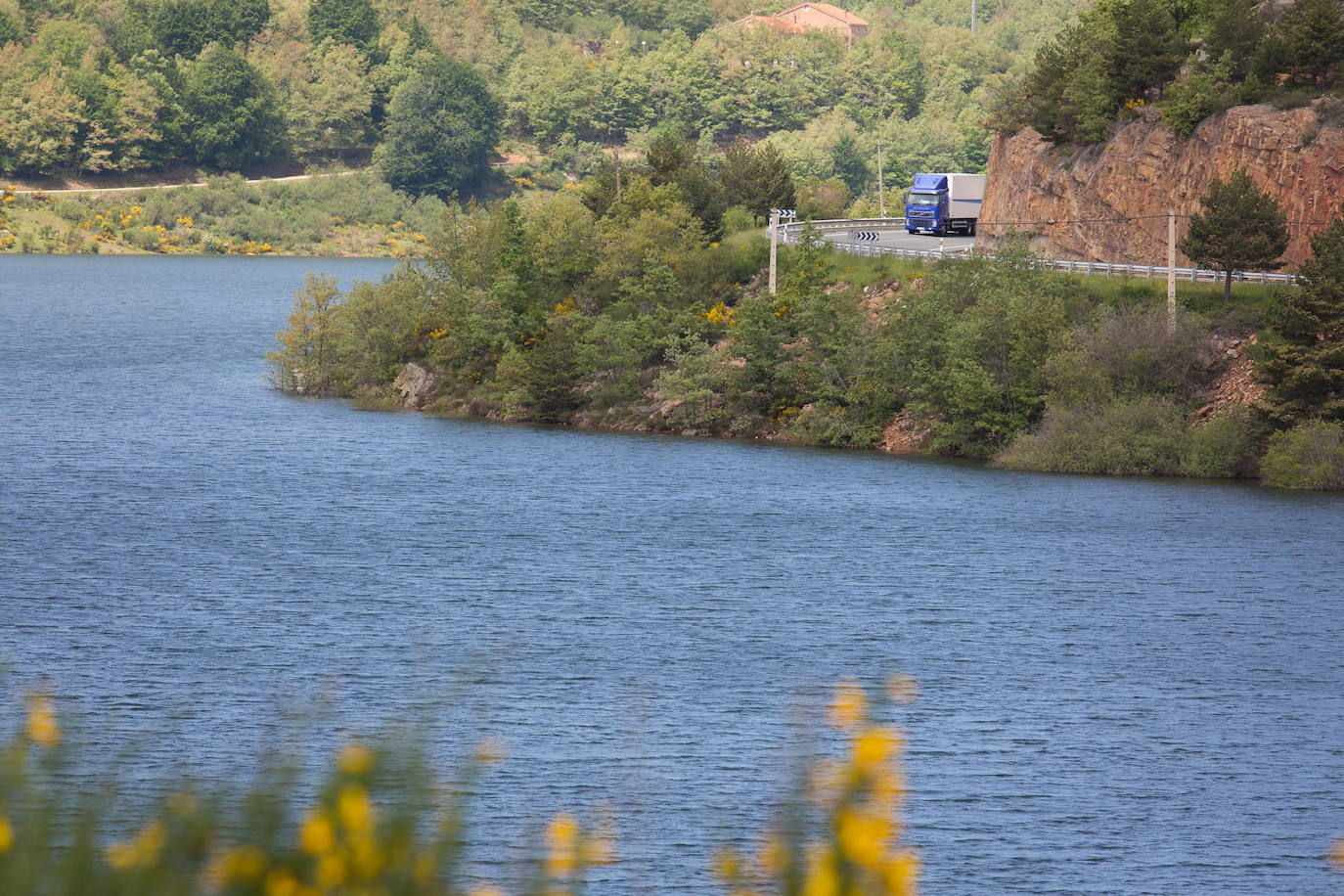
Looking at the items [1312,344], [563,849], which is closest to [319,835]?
[563,849]

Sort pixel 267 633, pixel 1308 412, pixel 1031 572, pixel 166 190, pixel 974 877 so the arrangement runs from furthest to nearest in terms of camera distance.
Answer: pixel 166 190 → pixel 1308 412 → pixel 1031 572 → pixel 267 633 → pixel 974 877

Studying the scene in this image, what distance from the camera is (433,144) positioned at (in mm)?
195250

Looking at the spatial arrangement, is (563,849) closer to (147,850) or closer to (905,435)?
(147,850)

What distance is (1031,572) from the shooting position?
48.3 meters

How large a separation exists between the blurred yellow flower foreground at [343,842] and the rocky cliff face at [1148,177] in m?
64.7

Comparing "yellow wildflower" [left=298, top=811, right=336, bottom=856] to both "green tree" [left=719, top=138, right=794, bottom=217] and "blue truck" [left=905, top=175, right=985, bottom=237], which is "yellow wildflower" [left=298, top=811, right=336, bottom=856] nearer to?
"blue truck" [left=905, top=175, right=985, bottom=237]

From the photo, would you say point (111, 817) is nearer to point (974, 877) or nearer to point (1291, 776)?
point (974, 877)

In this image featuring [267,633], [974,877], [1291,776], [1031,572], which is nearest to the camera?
[974,877]

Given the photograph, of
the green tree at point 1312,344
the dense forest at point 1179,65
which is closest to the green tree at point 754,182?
the dense forest at point 1179,65

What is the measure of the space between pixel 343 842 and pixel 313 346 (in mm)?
88509

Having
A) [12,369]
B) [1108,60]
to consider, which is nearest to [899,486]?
[1108,60]

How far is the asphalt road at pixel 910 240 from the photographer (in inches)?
3415

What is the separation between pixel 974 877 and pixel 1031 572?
24.3 m

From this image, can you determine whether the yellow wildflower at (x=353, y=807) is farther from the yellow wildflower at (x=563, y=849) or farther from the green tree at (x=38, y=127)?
the green tree at (x=38, y=127)
